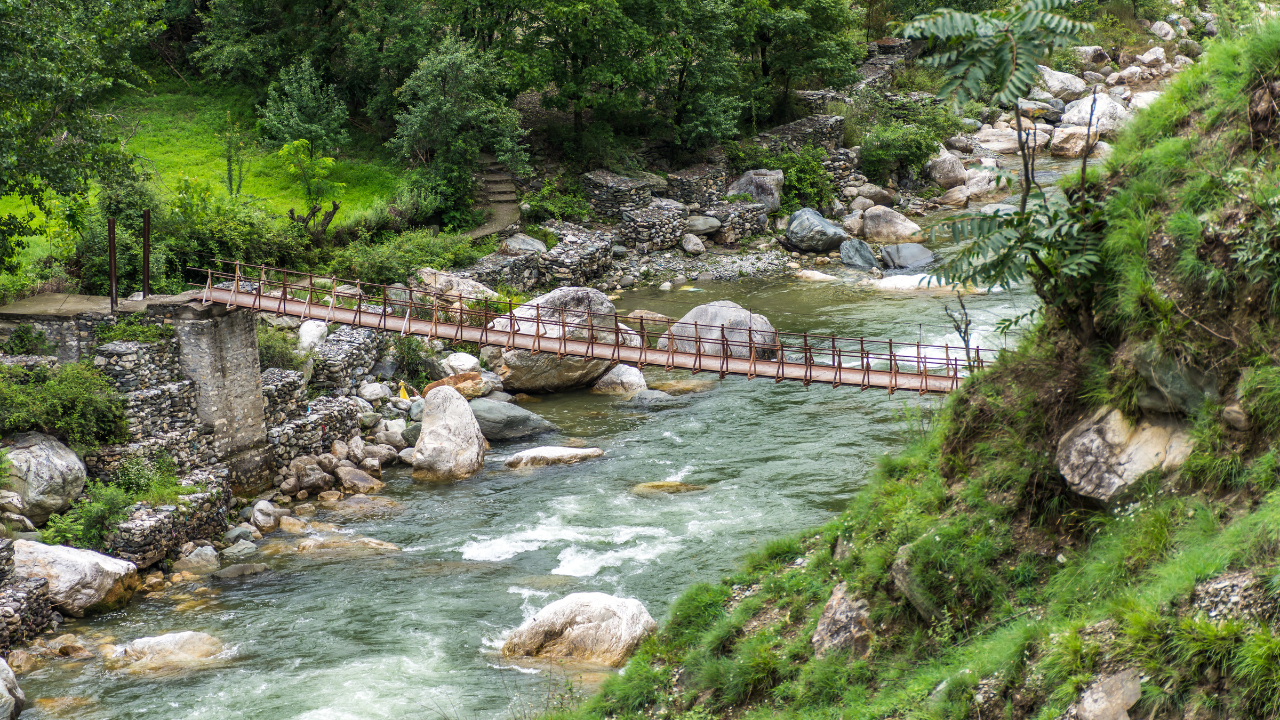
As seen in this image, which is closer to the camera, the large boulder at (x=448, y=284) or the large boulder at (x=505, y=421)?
the large boulder at (x=505, y=421)

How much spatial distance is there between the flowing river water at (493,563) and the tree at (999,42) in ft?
26.3

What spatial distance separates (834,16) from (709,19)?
682 centimetres

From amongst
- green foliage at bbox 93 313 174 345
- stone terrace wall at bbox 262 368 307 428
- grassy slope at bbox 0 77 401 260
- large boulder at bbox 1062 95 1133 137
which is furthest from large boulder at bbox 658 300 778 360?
large boulder at bbox 1062 95 1133 137

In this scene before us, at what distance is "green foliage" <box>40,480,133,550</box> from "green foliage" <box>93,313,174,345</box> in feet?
11.9

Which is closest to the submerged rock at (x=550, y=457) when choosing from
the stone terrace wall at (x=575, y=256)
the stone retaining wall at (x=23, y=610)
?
the stone retaining wall at (x=23, y=610)

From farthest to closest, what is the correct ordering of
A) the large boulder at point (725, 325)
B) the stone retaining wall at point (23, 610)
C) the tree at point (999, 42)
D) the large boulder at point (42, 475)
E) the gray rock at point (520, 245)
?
the gray rock at point (520, 245), the large boulder at point (725, 325), the large boulder at point (42, 475), the stone retaining wall at point (23, 610), the tree at point (999, 42)

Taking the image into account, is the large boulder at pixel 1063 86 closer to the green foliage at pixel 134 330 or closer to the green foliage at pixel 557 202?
the green foliage at pixel 557 202

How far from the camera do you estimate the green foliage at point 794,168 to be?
128 ft

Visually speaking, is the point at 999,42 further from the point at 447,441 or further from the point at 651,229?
the point at 651,229

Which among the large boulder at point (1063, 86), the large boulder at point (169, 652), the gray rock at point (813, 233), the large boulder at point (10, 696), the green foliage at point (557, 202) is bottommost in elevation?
the large boulder at point (169, 652)

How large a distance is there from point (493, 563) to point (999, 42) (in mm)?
11537

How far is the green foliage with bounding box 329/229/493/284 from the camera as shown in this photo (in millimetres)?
27703

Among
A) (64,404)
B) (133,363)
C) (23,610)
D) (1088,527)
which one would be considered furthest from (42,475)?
(1088,527)

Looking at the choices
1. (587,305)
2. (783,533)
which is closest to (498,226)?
(587,305)
